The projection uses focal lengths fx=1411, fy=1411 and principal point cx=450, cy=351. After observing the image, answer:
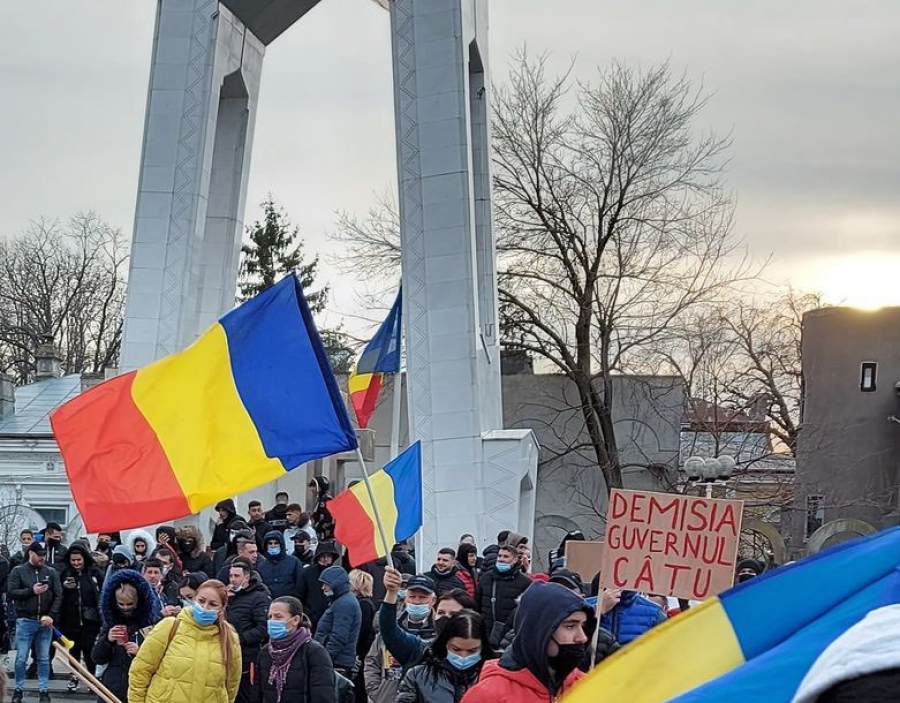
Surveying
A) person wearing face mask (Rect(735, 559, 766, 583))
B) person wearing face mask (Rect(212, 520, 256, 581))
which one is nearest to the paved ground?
person wearing face mask (Rect(212, 520, 256, 581))

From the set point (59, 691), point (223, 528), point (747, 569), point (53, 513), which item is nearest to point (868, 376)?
point (53, 513)

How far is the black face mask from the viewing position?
16.3ft

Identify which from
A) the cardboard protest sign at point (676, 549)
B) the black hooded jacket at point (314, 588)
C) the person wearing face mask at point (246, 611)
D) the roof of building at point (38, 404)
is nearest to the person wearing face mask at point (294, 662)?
the person wearing face mask at point (246, 611)

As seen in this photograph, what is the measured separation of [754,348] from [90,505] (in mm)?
34440

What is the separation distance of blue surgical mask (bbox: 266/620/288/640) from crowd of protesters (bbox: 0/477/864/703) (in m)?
0.01

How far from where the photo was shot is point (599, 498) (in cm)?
3697

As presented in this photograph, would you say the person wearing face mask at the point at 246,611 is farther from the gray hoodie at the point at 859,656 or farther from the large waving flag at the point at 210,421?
the gray hoodie at the point at 859,656

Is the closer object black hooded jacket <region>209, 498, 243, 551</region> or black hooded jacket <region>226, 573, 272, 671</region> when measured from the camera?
black hooded jacket <region>226, 573, 272, 671</region>

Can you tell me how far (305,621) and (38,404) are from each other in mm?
32675

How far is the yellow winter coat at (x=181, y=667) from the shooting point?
8.02 meters

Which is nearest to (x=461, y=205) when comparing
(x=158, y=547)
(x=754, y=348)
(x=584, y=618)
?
(x=158, y=547)

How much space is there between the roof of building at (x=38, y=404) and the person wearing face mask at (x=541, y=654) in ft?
109

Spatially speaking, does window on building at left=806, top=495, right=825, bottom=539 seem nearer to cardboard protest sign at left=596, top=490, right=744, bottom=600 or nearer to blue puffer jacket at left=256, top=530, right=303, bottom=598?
blue puffer jacket at left=256, top=530, right=303, bottom=598

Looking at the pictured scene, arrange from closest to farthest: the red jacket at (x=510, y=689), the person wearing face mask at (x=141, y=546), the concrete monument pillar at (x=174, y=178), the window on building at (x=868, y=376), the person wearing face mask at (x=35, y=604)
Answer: the red jacket at (x=510, y=689) < the person wearing face mask at (x=35, y=604) < the person wearing face mask at (x=141, y=546) < the concrete monument pillar at (x=174, y=178) < the window on building at (x=868, y=376)
